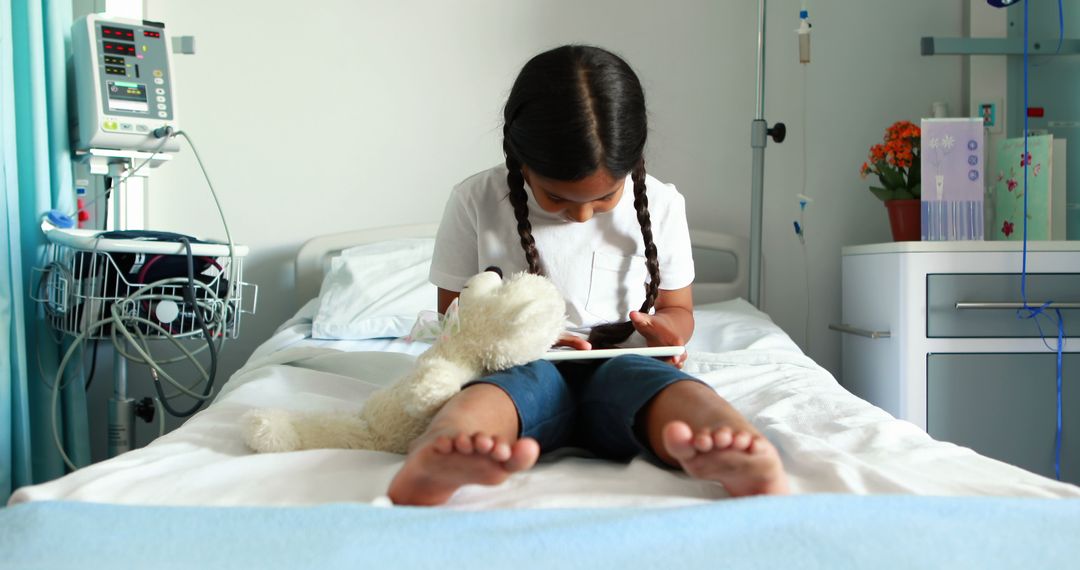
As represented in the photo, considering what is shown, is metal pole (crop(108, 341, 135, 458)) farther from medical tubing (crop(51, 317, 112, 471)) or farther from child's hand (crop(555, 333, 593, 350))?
child's hand (crop(555, 333, 593, 350))

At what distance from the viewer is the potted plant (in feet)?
7.43

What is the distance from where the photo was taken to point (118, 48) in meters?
1.93

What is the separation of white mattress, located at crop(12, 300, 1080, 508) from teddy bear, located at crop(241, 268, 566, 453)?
40 millimetres

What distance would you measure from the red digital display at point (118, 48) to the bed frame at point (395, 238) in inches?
27.3

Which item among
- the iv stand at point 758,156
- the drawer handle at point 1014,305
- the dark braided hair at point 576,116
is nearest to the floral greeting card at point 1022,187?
the drawer handle at point 1014,305

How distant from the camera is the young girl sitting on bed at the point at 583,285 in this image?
0.76m

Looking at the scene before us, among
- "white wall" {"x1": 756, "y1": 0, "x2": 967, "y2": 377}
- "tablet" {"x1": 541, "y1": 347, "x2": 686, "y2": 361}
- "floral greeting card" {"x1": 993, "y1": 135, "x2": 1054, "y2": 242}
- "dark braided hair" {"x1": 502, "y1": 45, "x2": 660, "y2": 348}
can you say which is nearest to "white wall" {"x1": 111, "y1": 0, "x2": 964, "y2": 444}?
"white wall" {"x1": 756, "y1": 0, "x2": 967, "y2": 377}

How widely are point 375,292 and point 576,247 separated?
88 centimetres

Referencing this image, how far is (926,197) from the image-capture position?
2.13 metres

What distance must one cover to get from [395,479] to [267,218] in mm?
1917

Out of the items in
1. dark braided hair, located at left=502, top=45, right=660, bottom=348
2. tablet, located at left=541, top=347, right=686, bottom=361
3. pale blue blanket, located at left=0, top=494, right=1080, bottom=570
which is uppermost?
dark braided hair, located at left=502, top=45, right=660, bottom=348

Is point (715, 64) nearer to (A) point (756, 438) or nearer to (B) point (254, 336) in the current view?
Result: (B) point (254, 336)

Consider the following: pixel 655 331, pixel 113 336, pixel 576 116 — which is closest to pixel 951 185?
pixel 655 331

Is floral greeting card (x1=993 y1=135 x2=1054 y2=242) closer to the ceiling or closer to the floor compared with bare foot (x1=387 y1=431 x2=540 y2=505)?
closer to the ceiling
